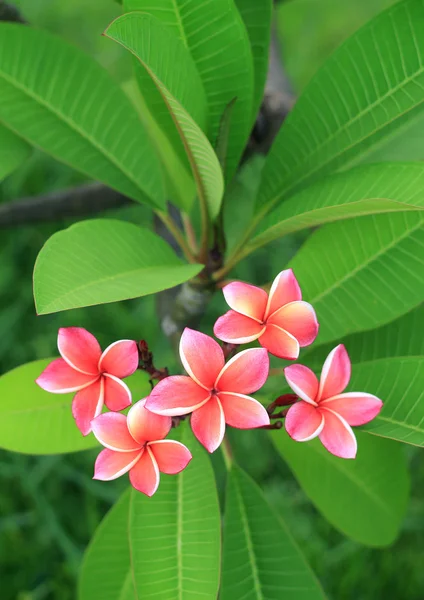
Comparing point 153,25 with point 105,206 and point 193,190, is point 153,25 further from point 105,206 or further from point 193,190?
point 105,206

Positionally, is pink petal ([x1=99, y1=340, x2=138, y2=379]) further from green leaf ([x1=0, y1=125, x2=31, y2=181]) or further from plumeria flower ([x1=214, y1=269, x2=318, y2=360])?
green leaf ([x1=0, y1=125, x2=31, y2=181])

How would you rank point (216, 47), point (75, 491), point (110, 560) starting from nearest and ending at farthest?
point (216, 47) < point (110, 560) < point (75, 491)

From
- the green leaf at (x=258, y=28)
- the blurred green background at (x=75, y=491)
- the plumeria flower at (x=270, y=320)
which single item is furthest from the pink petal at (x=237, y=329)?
the blurred green background at (x=75, y=491)

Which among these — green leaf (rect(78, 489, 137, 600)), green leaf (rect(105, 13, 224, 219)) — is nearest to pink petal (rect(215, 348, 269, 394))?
green leaf (rect(105, 13, 224, 219))

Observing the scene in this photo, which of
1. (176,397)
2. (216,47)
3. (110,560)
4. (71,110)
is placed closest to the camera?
(176,397)

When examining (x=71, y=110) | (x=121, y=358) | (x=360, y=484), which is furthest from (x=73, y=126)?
(x=360, y=484)

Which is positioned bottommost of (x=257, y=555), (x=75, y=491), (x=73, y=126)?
(x=75, y=491)

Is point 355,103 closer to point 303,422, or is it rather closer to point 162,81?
point 162,81
